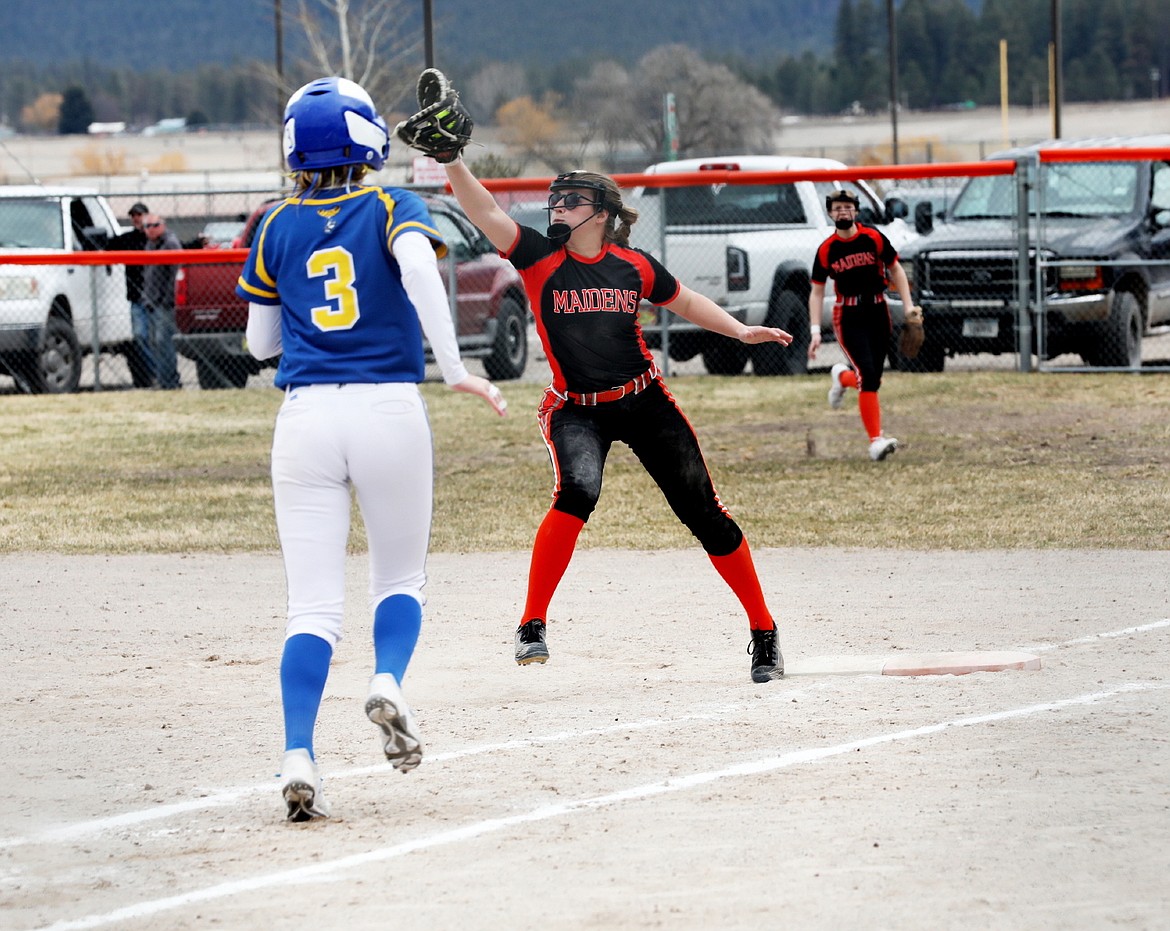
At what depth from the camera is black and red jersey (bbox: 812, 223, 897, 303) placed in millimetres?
12430

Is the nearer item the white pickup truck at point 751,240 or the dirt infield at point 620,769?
the dirt infield at point 620,769

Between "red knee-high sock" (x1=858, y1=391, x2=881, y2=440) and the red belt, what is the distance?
6.04 meters

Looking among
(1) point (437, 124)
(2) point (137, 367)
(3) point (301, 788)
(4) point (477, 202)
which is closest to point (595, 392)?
(4) point (477, 202)

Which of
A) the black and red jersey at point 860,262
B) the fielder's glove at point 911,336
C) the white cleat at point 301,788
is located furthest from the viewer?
the fielder's glove at point 911,336

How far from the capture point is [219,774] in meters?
5.50

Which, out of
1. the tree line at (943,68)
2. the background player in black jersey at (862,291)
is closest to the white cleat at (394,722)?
the background player in black jersey at (862,291)

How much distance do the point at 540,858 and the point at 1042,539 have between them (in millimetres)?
5667

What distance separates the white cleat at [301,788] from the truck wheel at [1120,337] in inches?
560

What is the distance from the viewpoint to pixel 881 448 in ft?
41.6

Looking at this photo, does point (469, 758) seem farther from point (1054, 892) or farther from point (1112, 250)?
point (1112, 250)

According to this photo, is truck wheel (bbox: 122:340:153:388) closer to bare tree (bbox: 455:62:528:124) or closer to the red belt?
the red belt

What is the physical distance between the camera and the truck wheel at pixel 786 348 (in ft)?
59.7

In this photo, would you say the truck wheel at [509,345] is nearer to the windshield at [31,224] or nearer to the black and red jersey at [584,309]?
the windshield at [31,224]

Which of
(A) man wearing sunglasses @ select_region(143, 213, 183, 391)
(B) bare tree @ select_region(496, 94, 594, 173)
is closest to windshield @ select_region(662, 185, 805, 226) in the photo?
(A) man wearing sunglasses @ select_region(143, 213, 183, 391)
